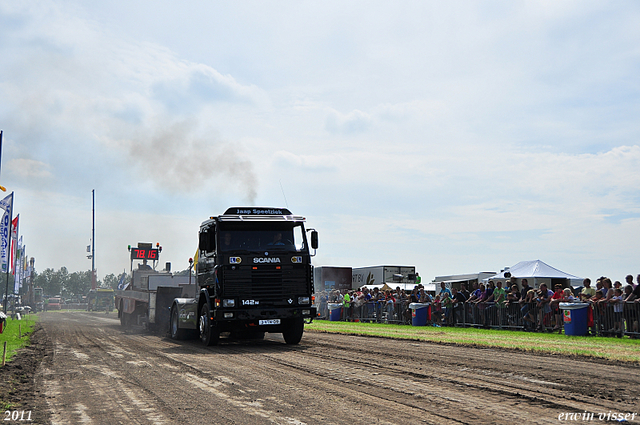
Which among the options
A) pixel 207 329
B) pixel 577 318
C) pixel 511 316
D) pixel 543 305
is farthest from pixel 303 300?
pixel 511 316

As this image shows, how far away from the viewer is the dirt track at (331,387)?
5785mm

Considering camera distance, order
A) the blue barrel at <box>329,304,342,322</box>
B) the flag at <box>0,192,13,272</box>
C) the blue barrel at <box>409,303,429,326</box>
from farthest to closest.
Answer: the blue barrel at <box>329,304,342,322</box>, the flag at <box>0,192,13,272</box>, the blue barrel at <box>409,303,429,326</box>

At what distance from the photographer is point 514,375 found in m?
8.12

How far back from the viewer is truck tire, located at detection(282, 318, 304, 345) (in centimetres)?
1359

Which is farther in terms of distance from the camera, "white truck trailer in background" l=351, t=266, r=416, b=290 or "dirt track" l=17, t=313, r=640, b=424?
"white truck trailer in background" l=351, t=266, r=416, b=290

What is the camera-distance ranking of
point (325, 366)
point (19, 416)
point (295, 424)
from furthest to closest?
point (325, 366) → point (19, 416) → point (295, 424)

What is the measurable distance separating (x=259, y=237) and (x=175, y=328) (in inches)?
185

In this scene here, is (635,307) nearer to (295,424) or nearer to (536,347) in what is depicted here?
(536,347)

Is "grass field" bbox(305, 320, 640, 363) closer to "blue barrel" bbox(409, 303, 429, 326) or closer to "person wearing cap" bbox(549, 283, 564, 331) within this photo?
"person wearing cap" bbox(549, 283, 564, 331)

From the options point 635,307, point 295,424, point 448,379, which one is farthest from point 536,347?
point 295,424

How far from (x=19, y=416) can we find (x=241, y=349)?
7273 millimetres

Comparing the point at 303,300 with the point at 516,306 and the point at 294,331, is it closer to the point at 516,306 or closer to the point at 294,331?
the point at 294,331

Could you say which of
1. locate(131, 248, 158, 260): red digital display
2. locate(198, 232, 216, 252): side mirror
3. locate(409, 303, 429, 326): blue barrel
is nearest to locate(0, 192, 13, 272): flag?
locate(131, 248, 158, 260): red digital display

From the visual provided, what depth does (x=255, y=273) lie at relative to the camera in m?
12.9
